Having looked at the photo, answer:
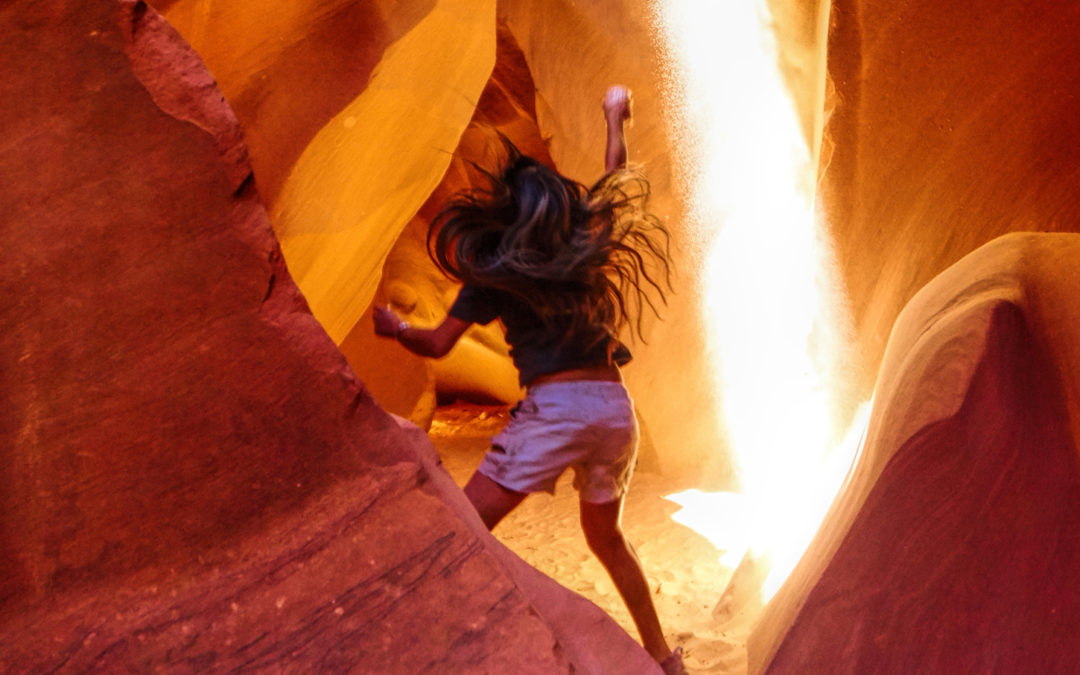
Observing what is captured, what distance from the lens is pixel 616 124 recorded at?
2.72m

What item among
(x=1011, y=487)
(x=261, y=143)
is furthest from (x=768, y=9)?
(x=1011, y=487)

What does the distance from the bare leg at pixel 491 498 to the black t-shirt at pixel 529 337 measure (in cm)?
30

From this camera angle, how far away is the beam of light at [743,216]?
4.86 metres

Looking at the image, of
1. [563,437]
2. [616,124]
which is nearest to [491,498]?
[563,437]

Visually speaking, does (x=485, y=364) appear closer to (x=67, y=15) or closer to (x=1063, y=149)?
(x=1063, y=149)

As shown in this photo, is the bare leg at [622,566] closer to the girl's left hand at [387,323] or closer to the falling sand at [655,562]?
the falling sand at [655,562]

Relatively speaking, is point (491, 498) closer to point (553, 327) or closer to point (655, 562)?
point (553, 327)

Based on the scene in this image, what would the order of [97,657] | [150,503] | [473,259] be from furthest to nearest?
1. [473,259]
2. [150,503]
3. [97,657]

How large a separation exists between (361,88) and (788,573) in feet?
11.0

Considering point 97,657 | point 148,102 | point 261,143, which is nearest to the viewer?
point 97,657

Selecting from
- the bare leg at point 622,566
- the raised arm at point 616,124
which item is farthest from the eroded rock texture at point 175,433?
the raised arm at point 616,124

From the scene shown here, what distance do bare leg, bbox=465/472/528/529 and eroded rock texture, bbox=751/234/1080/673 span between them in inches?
30.4

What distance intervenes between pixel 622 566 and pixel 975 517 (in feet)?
3.07

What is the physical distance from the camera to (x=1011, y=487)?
1881mm
